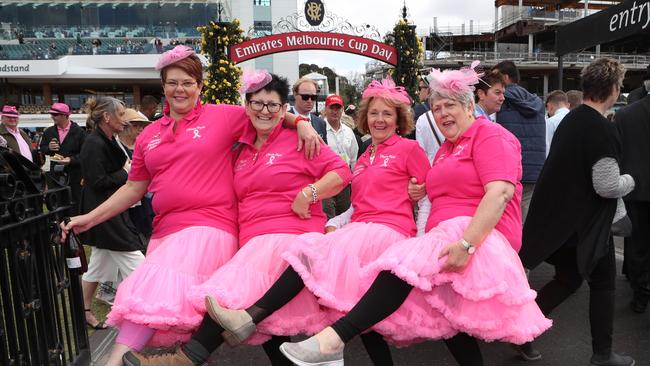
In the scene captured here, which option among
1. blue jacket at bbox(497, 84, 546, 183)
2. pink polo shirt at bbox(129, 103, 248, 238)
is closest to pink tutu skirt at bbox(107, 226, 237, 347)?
pink polo shirt at bbox(129, 103, 248, 238)

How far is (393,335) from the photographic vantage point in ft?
8.44

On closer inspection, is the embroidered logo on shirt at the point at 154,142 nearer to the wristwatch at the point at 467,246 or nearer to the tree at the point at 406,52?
the wristwatch at the point at 467,246

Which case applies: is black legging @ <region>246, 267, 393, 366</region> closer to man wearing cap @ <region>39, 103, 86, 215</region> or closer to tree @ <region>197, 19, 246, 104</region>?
man wearing cap @ <region>39, 103, 86, 215</region>

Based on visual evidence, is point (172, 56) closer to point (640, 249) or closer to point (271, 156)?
point (271, 156)

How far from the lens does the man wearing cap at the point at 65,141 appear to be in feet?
21.9

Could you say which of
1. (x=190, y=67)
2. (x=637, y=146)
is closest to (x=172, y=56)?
(x=190, y=67)

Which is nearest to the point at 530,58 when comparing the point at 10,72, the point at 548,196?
the point at 10,72

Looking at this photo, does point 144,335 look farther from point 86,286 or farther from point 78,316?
point 86,286

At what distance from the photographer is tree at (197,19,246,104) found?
36.3 ft

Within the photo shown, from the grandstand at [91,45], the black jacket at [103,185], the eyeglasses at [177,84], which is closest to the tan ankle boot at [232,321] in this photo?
the eyeglasses at [177,84]

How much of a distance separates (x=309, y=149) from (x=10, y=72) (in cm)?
4452

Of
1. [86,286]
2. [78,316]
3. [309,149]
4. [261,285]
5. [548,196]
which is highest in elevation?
[309,149]

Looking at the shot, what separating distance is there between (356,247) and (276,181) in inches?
22.7

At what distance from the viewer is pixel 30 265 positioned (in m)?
2.43
